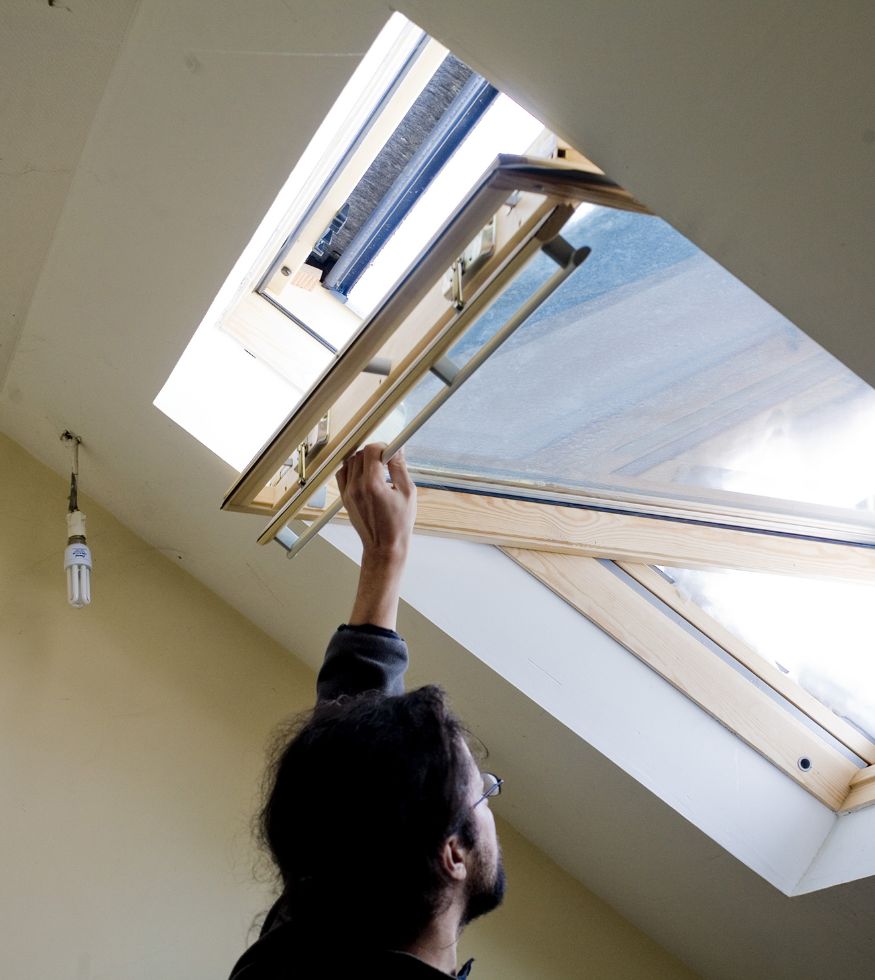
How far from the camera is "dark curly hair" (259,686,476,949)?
1.16 metres

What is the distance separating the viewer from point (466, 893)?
47.9 inches

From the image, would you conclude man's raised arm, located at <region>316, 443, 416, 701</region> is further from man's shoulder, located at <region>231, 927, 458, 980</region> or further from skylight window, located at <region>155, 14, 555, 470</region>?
man's shoulder, located at <region>231, 927, 458, 980</region>

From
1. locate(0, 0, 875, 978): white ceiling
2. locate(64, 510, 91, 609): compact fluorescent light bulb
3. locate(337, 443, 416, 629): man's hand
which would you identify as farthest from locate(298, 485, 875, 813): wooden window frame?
locate(64, 510, 91, 609): compact fluorescent light bulb

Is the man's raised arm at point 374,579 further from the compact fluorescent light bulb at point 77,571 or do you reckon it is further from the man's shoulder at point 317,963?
the compact fluorescent light bulb at point 77,571

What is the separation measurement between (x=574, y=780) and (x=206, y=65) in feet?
4.48

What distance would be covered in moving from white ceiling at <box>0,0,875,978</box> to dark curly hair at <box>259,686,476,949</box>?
594 millimetres

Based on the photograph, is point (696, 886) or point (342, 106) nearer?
point (342, 106)

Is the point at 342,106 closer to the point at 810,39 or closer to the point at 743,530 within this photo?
the point at 810,39

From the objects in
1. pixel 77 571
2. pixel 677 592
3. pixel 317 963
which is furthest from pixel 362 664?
pixel 77 571

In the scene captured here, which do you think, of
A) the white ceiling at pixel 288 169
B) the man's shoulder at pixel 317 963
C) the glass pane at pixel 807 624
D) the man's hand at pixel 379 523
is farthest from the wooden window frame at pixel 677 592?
the man's shoulder at pixel 317 963

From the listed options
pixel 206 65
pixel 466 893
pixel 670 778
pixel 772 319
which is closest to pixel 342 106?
pixel 206 65

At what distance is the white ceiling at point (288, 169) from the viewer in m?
0.88

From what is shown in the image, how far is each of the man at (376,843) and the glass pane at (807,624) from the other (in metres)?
0.76

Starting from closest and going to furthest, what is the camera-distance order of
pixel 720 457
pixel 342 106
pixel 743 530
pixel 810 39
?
pixel 810 39, pixel 342 106, pixel 720 457, pixel 743 530
